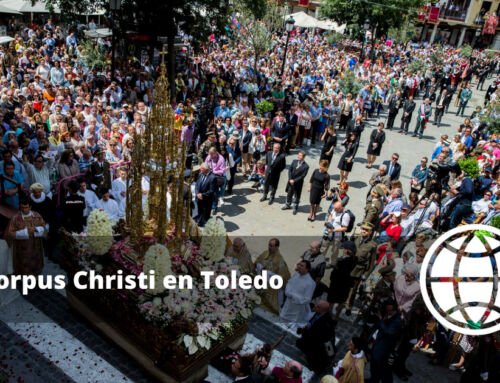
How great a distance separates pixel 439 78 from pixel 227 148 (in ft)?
74.1

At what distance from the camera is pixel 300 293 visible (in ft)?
27.0

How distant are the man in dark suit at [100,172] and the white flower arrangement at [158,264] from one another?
450 cm

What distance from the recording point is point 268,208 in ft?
42.6

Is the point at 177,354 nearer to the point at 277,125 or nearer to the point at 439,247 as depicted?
the point at 439,247

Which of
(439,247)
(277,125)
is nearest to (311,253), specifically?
(439,247)

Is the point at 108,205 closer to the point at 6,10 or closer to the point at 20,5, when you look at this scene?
the point at 6,10

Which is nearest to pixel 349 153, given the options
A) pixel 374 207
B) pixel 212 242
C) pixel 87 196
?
pixel 374 207

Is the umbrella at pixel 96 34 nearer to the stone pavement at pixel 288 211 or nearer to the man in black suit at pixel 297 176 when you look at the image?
the stone pavement at pixel 288 211

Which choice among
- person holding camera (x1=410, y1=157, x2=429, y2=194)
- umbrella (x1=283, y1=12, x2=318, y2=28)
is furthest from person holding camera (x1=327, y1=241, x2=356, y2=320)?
umbrella (x1=283, y1=12, x2=318, y2=28)

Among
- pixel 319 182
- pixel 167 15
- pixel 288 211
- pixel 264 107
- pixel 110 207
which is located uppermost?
pixel 167 15

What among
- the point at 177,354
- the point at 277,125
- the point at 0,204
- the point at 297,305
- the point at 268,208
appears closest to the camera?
the point at 177,354

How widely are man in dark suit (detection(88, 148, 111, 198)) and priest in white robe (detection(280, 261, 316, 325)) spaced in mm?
4910

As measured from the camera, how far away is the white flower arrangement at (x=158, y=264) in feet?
21.3

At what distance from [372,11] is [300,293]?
1482 inches
